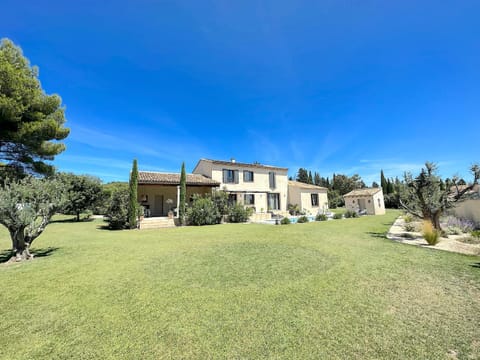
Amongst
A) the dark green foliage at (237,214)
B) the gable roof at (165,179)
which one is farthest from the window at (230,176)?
the dark green foliage at (237,214)

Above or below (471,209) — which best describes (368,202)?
above

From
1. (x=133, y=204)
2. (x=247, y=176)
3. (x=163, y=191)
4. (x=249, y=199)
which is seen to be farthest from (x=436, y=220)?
(x=163, y=191)

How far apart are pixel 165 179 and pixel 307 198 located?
19.7m

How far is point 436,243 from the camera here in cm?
867

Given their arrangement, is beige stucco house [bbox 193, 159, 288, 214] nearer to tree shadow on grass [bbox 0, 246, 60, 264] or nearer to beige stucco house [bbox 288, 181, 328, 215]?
beige stucco house [bbox 288, 181, 328, 215]

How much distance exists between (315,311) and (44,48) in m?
A: 17.9

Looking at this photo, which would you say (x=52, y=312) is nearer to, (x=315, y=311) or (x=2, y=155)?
(x=315, y=311)

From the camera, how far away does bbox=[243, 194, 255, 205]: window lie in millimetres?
24281

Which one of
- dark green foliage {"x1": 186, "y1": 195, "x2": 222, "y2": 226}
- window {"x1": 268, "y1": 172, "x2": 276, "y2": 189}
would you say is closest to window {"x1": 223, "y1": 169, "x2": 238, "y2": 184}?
window {"x1": 268, "y1": 172, "x2": 276, "y2": 189}

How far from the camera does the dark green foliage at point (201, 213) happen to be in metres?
18.4

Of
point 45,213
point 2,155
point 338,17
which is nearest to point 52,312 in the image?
point 45,213

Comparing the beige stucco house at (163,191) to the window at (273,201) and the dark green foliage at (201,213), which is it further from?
the window at (273,201)

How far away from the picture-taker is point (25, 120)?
36.4ft

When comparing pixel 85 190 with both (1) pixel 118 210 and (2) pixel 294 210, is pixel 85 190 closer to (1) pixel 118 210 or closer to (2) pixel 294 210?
(1) pixel 118 210
